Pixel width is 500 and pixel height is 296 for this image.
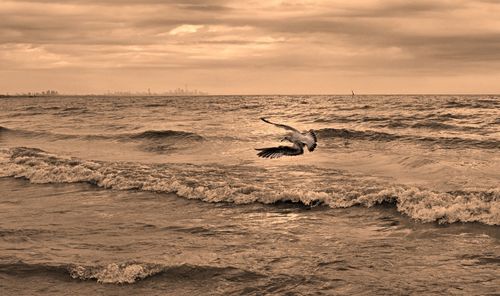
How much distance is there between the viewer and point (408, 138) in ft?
82.2

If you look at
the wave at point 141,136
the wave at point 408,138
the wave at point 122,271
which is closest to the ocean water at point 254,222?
the wave at point 122,271

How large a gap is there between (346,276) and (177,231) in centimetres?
367

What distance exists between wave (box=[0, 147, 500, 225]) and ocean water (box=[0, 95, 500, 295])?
49 millimetres

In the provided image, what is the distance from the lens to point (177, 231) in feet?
34.0

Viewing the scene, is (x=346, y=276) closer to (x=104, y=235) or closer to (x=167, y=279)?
(x=167, y=279)

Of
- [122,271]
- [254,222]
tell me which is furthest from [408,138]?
[122,271]

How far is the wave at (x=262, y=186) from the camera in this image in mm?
11617

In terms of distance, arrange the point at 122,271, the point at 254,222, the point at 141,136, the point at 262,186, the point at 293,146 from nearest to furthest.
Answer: the point at 122,271, the point at 293,146, the point at 254,222, the point at 262,186, the point at 141,136

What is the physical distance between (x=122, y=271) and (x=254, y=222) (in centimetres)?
355

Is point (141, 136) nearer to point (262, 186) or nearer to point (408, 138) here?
point (408, 138)

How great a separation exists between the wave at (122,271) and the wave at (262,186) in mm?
4751

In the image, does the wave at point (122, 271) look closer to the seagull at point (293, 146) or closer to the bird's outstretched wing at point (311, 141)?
the seagull at point (293, 146)

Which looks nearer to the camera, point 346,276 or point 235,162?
point 346,276

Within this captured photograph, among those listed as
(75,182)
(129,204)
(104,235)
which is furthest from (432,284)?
(75,182)
